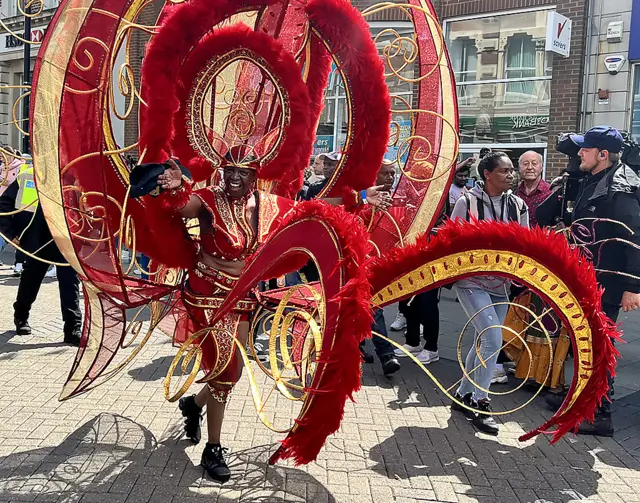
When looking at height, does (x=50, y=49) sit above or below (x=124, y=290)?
above

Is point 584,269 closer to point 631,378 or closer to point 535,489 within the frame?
point 535,489

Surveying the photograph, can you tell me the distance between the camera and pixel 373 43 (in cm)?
384

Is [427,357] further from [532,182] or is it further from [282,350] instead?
[282,350]

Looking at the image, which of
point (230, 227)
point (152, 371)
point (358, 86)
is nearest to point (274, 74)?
point (358, 86)

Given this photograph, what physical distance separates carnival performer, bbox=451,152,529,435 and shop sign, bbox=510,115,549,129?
21.4 feet

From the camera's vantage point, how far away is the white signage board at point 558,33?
973cm

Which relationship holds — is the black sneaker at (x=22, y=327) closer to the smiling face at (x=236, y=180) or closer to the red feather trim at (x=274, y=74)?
the red feather trim at (x=274, y=74)

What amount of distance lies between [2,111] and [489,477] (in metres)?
19.2

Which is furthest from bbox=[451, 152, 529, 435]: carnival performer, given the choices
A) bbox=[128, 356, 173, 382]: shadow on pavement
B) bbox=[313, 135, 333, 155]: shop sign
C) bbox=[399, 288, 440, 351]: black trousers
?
bbox=[313, 135, 333, 155]: shop sign

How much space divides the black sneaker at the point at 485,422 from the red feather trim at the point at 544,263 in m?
1.21

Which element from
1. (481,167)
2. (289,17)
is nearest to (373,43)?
(289,17)

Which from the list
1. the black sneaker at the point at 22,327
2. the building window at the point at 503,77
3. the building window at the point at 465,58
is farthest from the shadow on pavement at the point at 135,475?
the building window at the point at 465,58

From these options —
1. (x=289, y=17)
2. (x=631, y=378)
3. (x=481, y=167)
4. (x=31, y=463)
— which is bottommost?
(x=631, y=378)

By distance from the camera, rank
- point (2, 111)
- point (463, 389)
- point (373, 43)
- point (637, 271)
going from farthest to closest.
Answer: point (2, 111) → point (463, 389) → point (637, 271) → point (373, 43)
